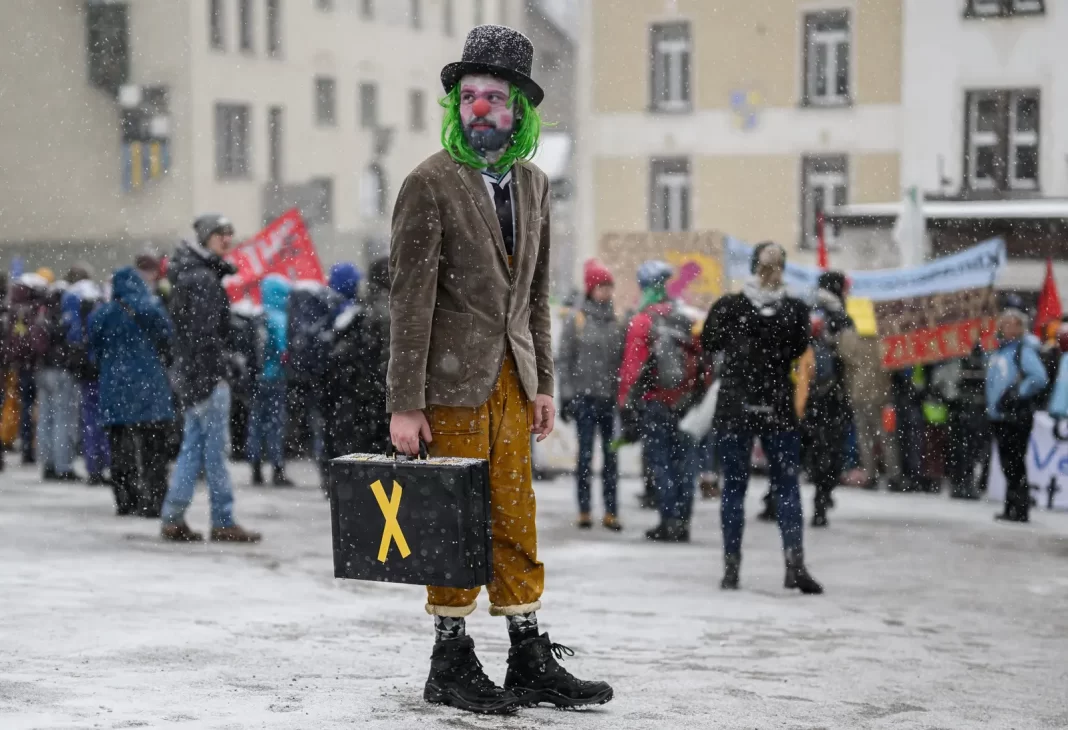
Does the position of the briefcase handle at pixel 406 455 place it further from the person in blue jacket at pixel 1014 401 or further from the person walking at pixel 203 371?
the person in blue jacket at pixel 1014 401

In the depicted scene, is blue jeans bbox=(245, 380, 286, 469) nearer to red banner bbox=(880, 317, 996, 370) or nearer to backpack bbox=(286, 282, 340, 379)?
backpack bbox=(286, 282, 340, 379)

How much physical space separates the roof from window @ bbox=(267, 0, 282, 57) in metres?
23.1

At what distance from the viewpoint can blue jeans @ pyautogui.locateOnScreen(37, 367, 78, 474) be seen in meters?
14.9

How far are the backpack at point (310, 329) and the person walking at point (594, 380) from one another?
5.96 ft

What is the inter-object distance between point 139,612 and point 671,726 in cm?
312

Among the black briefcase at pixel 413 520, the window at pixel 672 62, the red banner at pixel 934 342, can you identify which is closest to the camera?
the black briefcase at pixel 413 520

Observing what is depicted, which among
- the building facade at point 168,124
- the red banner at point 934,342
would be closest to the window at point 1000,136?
the red banner at point 934,342

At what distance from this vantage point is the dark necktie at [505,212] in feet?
18.2

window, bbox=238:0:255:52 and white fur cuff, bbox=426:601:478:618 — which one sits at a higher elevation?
window, bbox=238:0:255:52

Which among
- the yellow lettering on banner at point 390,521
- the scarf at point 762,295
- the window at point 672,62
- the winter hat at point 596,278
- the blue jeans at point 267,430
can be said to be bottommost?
the blue jeans at point 267,430

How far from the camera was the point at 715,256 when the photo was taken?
18.3 meters

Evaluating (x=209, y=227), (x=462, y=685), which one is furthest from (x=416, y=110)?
(x=462, y=685)

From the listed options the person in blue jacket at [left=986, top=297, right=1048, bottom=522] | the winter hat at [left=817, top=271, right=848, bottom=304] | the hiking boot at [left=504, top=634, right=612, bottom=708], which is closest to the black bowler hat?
the hiking boot at [left=504, top=634, right=612, bottom=708]

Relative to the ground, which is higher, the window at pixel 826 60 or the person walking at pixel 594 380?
the window at pixel 826 60
